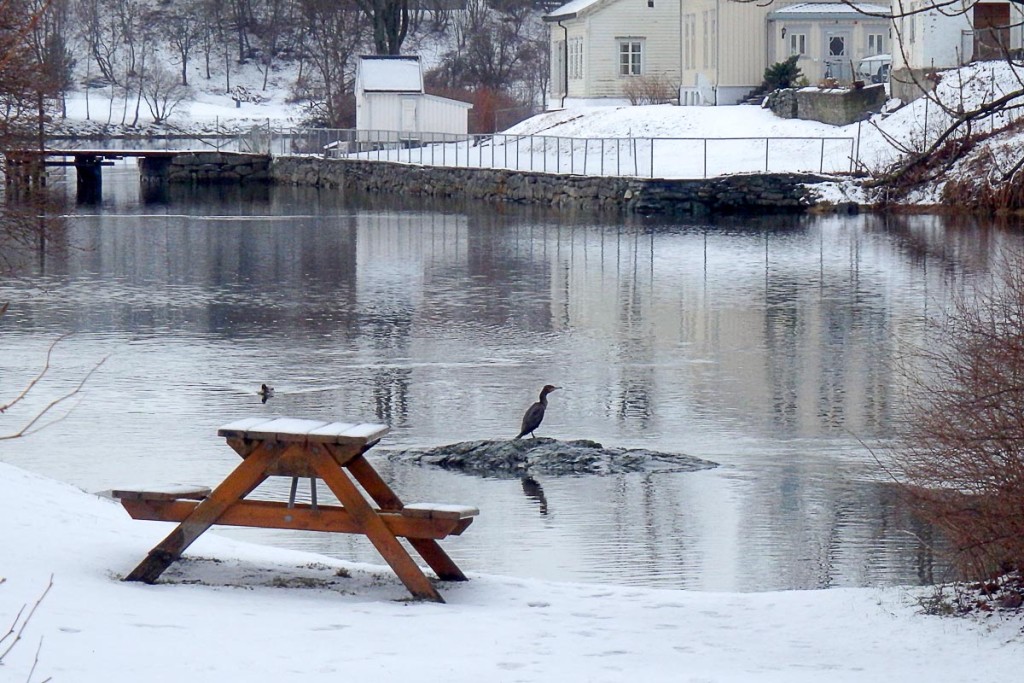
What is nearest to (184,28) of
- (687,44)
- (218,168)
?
(218,168)

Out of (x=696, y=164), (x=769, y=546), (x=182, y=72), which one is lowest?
(x=769, y=546)

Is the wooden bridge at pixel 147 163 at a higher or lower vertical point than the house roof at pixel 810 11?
lower

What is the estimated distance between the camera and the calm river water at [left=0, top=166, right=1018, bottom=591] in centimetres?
1102

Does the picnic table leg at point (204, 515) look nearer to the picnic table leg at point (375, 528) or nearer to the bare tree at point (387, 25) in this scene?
the picnic table leg at point (375, 528)

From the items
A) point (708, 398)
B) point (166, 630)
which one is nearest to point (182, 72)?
point (708, 398)

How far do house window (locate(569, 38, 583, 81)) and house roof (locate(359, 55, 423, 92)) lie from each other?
7.10 metres

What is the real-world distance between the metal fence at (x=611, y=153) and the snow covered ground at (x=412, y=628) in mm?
34814

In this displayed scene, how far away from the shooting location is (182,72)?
114 metres

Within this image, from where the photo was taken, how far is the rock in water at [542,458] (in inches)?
516

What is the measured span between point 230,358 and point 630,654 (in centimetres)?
1247

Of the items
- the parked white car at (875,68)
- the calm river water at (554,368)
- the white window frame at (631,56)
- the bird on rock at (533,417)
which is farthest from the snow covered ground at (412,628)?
the white window frame at (631,56)

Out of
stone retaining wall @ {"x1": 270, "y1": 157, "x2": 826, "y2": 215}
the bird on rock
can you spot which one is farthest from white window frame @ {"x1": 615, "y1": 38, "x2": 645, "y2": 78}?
the bird on rock

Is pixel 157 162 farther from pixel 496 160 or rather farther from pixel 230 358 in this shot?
pixel 230 358

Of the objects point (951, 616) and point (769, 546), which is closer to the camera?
point (951, 616)
